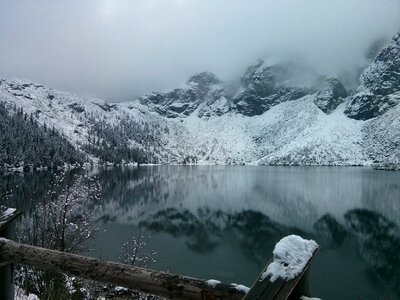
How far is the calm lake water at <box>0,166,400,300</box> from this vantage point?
34.8 meters

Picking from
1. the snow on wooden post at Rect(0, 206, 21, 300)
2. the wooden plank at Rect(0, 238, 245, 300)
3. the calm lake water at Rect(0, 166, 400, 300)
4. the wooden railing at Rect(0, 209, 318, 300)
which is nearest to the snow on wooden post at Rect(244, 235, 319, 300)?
the wooden railing at Rect(0, 209, 318, 300)

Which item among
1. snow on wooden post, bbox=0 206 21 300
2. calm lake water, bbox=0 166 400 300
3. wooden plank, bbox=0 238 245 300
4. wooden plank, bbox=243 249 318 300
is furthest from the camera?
calm lake water, bbox=0 166 400 300

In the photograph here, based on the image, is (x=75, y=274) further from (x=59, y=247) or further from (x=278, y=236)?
(x=278, y=236)

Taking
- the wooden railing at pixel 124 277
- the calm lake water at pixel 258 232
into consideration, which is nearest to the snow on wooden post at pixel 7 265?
the wooden railing at pixel 124 277

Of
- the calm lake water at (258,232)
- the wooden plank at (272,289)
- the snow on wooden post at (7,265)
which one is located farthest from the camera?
the calm lake water at (258,232)

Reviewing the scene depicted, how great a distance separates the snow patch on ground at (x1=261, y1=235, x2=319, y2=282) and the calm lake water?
927 inches

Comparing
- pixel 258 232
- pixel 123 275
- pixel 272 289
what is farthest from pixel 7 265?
pixel 258 232

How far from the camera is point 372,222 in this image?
59.8m

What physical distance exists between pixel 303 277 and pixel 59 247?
60.6 ft

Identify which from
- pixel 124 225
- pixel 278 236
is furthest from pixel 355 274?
pixel 124 225

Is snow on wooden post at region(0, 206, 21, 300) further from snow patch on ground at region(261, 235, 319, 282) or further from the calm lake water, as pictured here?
the calm lake water

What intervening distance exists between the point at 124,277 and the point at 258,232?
5112cm

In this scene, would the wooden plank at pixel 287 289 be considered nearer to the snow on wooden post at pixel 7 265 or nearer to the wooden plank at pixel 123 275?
the wooden plank at pixel 123 275

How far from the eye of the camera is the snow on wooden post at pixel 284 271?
120 inches
